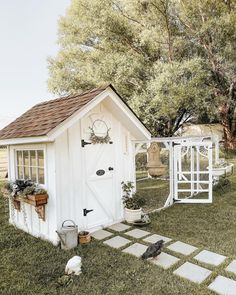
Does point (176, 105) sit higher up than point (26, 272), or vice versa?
point (176, 105)

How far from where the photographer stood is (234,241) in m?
4.87

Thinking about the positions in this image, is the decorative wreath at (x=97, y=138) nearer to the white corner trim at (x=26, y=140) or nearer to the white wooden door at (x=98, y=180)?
the white wooden door at (x=98, y=180)

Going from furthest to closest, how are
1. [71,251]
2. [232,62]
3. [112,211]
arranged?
A: [232,62] < [112,211] < [71,251]

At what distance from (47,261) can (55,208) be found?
955 millimetres

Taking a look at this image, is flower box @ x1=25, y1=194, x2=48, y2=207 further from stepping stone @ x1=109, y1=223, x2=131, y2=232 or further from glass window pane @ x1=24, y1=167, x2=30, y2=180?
stepping stone @ x1=109, y1=223, x2=131, y2=232

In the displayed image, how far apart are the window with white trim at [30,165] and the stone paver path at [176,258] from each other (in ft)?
5.56

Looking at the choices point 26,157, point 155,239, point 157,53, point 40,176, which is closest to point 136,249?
point 155,239

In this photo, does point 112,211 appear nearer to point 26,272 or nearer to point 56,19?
point 26,272

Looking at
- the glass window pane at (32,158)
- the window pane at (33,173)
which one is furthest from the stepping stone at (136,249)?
the glass window pane at (32,158)

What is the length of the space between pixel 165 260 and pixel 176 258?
0.20m

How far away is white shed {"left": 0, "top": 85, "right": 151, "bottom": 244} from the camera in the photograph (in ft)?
16.1

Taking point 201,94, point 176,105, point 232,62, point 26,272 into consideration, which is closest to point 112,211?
point 26,272

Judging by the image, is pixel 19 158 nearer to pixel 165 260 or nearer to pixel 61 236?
pixel 61 236

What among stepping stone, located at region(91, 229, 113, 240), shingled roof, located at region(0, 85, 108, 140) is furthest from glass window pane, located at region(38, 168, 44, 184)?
stepping stone, located at region(91, 229, 113, 240)
